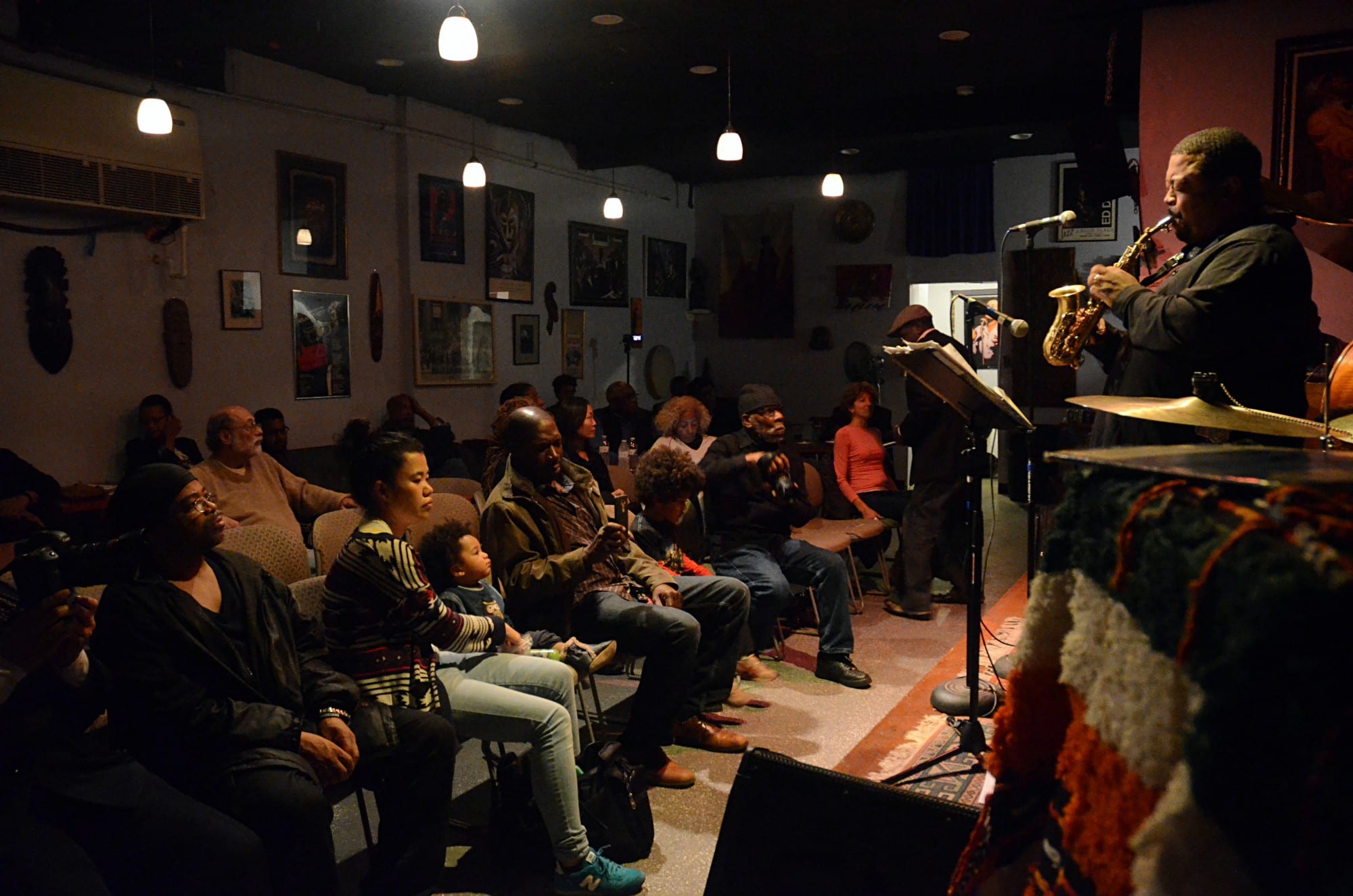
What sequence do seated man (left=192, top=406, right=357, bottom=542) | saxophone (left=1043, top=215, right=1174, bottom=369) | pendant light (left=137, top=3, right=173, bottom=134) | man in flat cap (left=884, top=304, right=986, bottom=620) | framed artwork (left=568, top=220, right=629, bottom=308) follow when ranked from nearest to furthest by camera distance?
saxophone (left=1043, top=215, right=1174, bottom=369) → seated man (left=192, top=406, right=357, bottom=542) → pendant light (left=137, top=3, right=173, bottom=134) → man in flat cap (left=884, top=304, right=986, bottom=620) → framed artwork (left=568, top=220, right=629, bottom=308)

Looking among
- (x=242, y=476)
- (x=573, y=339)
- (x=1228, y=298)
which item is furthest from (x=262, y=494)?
(x=573, y=339)

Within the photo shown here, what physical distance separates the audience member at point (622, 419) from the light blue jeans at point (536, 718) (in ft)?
15.5

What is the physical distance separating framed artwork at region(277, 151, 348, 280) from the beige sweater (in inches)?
98.2

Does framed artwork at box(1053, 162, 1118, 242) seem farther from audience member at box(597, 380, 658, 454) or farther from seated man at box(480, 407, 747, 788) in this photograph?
seated man at box(480, 407, 747, 788)

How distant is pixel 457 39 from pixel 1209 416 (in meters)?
3.81

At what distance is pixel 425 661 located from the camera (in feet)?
9.05

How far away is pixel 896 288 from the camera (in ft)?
38.1

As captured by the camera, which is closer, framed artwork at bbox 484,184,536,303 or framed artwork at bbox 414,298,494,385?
framed artwork at bbox 414,298,494,385

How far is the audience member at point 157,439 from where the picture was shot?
586cm

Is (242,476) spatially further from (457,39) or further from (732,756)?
(732,756)

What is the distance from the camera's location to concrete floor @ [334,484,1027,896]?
2.86m

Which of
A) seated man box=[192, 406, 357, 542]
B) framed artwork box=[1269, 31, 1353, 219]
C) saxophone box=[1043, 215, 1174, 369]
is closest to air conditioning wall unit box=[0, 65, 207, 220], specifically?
seated man box=[192, 406, 357, 542]

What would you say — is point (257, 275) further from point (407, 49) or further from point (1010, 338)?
point (1010, 338)

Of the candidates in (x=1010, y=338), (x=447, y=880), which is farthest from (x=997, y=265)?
(x=447, y=880)
